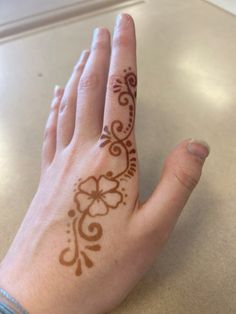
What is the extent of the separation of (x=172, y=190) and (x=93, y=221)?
9cm

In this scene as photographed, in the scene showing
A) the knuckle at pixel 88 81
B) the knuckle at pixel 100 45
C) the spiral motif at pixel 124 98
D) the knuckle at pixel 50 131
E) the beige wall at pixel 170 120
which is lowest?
the beige wall at pixel 170 120

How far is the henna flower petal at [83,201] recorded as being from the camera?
404mm

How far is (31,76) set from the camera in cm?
67

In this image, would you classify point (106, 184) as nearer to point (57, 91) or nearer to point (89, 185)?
point (89, 185)

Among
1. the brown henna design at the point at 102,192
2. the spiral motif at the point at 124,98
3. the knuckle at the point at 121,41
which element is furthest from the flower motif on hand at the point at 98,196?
the knuckle at the point at 121,41

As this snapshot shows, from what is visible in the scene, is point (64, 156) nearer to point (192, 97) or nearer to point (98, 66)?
point (98, 66)

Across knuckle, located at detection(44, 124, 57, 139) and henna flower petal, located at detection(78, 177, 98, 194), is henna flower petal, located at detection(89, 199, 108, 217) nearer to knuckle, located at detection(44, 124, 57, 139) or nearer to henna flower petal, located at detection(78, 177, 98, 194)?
henna flower petal, located at detection(78, 177, 98, 194)

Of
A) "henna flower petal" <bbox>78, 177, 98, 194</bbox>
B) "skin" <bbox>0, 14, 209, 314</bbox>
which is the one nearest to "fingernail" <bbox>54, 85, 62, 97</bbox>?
"skin" <bbox>0, 14, 209, 314</bbox>

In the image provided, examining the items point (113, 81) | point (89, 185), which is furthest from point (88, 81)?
point (89, 185)

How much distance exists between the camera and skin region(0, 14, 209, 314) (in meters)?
0.37

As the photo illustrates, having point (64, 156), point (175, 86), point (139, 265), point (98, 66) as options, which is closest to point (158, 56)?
point (175, 86)

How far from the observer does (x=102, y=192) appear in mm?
412

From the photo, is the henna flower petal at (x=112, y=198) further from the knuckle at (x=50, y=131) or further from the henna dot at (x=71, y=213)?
the knuckle at (x=50, y=131)

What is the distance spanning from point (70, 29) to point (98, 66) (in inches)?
12.0
